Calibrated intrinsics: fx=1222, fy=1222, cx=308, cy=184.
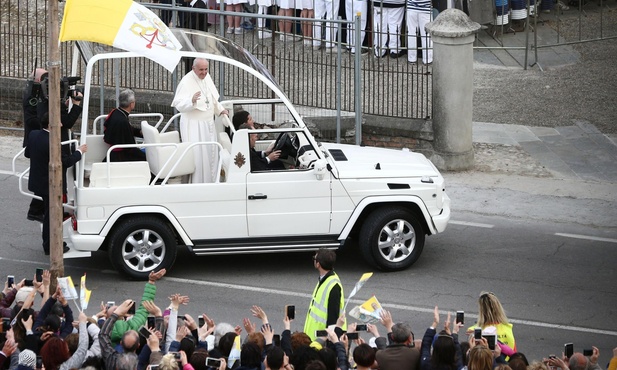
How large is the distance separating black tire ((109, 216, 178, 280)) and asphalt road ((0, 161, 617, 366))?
22 cm

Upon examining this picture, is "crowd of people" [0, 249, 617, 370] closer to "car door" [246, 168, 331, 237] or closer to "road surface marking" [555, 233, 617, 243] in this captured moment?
"car door" [246, 168, 331, 237]

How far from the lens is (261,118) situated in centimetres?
1602

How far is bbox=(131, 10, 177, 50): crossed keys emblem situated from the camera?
452 inches

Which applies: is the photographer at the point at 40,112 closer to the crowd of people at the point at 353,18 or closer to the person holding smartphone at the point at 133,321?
the person holding smartphone at the point at 133,321

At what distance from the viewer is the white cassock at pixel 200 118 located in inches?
531

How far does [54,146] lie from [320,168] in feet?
10.2

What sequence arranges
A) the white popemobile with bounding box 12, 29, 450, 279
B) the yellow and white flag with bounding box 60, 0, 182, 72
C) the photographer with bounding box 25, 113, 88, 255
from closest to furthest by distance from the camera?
the yellow and white flag with bounding box 60, 0, 182, 72 < the white popemobile with bounding box 12, 29, 450, 279 < the photographer with bounding box 25, 113, 88, 255

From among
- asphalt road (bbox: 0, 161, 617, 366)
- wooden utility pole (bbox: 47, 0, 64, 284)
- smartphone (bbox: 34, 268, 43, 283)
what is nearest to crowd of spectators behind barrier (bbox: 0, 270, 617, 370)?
smartphone (bbox: 34, 268, 43, 283)

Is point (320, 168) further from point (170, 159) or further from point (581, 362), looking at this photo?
point (581, 362)

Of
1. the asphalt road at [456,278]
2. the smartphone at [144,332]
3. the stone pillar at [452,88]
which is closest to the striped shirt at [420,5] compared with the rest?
the stone pillar at [452,88]

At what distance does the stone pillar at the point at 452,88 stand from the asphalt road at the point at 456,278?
1990 millimetres

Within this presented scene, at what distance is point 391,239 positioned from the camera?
44.3 feet

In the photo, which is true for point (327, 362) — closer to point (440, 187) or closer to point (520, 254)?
point (440, 187)

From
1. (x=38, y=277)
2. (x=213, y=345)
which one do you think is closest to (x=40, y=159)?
(x=38, y=277)
